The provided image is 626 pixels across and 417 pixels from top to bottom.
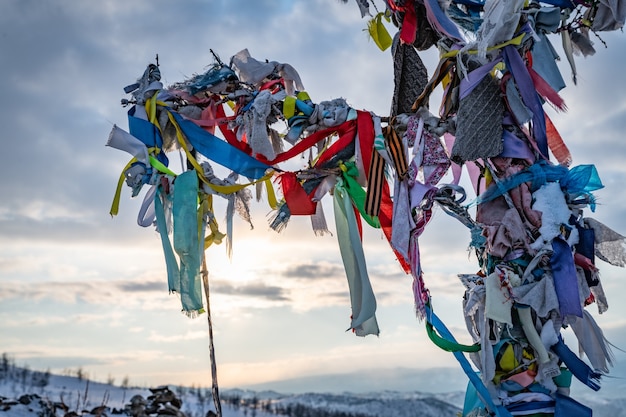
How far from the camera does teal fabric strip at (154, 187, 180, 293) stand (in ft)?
13.1

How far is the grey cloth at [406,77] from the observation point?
4113 millimetres

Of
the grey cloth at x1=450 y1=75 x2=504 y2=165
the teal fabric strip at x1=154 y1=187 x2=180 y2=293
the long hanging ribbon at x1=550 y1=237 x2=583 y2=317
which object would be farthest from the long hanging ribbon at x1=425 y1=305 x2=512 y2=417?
the teal fabric strip at x1=154 y1=187 x2=180 y2=293

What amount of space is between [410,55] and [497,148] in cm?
81

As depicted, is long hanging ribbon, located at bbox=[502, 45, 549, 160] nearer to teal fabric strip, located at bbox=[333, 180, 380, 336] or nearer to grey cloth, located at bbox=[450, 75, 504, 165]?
grey cloth, located at bbox=[450, 75, 504, 165]

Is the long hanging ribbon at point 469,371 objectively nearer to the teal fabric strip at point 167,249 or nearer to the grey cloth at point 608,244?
the grey cloth at point 608,244

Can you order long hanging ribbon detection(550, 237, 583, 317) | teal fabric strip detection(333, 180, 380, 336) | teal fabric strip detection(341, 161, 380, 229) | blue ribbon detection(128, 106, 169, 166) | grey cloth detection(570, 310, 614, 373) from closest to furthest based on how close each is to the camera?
long hanging ribbon detection(550, 237, 583, 317)
grey cloth detection(570, 310, 614, 373)
teal fabric strip detection(333, 180, 380, 336)
teal fabric strip detection(341, 161, 380, 229)
blue ribbon detection(128, 106, 169, 166)

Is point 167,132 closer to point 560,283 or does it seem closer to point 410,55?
point 410,55

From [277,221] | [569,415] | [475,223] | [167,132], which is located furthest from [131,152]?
[569,415]

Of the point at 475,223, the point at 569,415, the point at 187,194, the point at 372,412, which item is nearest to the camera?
the point at 569,415

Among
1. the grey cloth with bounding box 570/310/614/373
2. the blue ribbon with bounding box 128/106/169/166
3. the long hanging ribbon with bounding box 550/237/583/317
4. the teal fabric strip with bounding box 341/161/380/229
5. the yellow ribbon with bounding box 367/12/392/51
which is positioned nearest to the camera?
the long hanging ribbon with bounding box 550/237/583/317

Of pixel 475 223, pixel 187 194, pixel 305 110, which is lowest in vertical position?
pixel 475 223

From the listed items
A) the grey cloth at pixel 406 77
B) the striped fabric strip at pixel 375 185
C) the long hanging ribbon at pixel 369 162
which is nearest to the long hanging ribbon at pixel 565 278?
the long hanging ribbon at pixel 369 162

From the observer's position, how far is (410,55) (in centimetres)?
418

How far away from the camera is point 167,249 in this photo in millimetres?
4070
